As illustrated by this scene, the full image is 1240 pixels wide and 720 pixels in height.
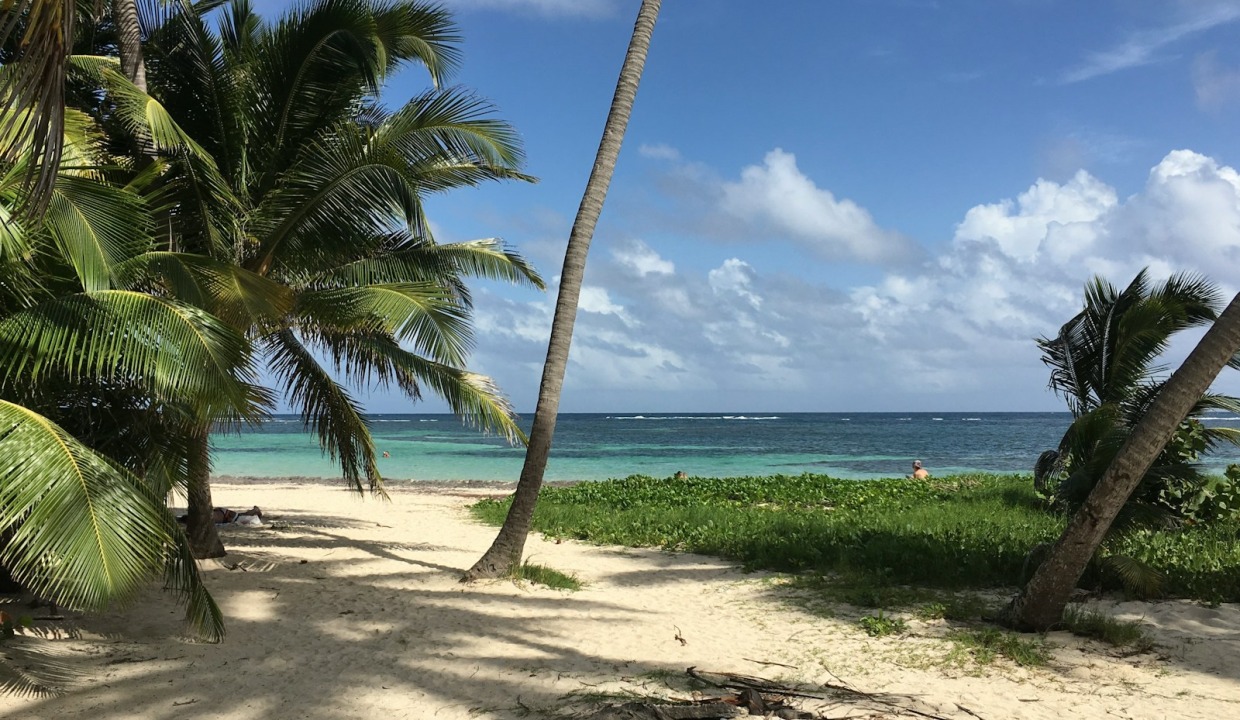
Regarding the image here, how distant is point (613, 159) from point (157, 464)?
203 inches

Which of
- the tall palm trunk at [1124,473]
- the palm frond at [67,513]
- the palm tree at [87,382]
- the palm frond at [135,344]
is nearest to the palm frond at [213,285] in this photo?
the palm tree at [87,382]

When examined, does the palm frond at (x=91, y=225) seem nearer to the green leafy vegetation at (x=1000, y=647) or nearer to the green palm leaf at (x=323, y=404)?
the green palm leaf at (x=323, y=404)

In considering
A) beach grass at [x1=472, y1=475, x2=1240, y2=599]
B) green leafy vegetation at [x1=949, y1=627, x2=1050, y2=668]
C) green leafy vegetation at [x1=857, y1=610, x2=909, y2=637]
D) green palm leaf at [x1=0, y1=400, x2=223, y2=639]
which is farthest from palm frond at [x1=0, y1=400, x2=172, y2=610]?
beach grass at [x1=472, y1=475, x2=1240, y2=599]

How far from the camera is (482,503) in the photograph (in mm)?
16531

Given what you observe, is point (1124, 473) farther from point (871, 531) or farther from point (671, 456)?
point (671, 456)

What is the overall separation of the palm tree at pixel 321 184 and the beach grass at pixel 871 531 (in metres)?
3.28

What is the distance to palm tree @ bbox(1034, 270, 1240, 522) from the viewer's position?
297 inches

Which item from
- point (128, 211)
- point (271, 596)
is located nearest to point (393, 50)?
point (128, 211)

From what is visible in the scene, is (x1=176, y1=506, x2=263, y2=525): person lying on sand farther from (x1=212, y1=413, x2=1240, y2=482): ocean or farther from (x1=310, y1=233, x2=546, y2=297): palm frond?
(x1=212, y1=413, x2=1240, y2=482): ocean

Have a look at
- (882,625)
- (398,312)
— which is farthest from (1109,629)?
(398,312)

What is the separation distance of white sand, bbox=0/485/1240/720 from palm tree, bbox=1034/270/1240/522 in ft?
4.07

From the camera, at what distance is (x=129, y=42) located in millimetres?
8438

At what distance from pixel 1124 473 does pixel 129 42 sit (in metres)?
9.87

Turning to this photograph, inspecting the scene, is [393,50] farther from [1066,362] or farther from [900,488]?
[900,488]
